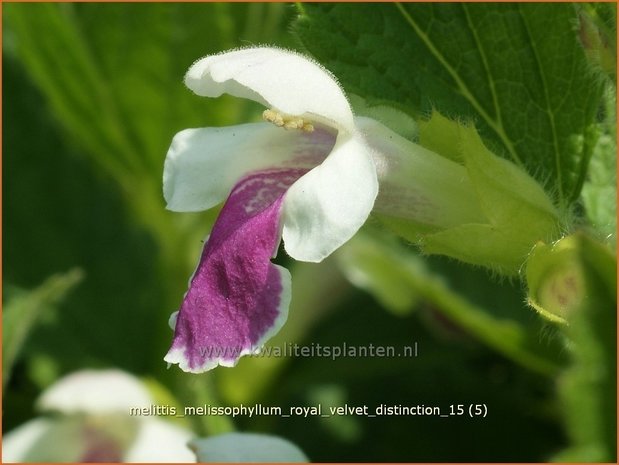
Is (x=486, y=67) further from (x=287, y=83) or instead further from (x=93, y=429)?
(x=93, y=429)

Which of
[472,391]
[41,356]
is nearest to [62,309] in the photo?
[41,356]

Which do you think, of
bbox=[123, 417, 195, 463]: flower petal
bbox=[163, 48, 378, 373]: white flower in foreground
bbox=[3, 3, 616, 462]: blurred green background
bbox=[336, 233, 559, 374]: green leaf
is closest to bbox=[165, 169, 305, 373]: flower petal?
bbox=[163, 48, 378, 373]: white flower in foreground

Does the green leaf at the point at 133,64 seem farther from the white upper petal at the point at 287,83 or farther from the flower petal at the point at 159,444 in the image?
the white upper petal at the point at 287,83

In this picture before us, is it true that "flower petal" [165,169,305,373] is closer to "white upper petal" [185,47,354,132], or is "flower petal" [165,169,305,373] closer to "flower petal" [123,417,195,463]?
"white upper petal" [185,47,354,132]

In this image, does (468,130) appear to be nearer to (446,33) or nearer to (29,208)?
(446,33)

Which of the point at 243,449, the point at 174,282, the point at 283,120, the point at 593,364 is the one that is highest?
the point at 593,364

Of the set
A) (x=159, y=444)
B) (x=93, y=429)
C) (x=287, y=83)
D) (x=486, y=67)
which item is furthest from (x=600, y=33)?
(x=93, y=429)

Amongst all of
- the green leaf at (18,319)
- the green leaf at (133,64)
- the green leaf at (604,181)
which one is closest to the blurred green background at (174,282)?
the green leaf at (133,64)
